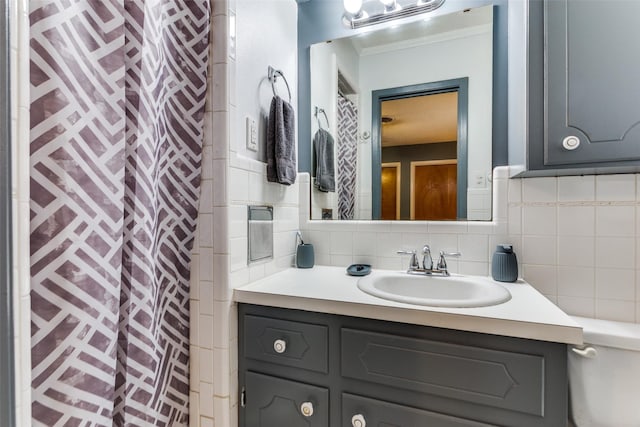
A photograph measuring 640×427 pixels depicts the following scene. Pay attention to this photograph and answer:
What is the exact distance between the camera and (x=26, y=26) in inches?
22.0

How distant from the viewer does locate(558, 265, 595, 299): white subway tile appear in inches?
43.4

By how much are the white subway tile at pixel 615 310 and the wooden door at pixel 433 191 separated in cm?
58

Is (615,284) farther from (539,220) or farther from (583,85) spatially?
(583,85)

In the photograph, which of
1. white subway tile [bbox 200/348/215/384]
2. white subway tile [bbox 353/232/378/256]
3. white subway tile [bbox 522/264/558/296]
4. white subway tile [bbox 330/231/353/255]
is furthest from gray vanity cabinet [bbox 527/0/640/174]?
white subway tile [bbox 200/348/215/384]

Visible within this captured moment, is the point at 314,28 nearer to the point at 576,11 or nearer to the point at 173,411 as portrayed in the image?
the point at 576,11

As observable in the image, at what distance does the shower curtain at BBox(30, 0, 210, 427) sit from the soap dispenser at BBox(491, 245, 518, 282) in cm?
117

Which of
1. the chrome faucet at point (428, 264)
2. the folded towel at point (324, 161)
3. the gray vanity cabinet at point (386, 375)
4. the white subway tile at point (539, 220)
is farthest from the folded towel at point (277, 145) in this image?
the white subway tile at point (539, 220)

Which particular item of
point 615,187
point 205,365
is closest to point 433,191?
point 615,187

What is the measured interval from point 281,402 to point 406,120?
4.11ft

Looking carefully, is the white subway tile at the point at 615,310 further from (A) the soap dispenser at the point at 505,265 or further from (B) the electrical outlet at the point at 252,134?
(B) the electrical outlet at the point at 252,134

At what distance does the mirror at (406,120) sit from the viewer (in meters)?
1.30

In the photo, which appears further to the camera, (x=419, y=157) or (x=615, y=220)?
(x=419, y=157)

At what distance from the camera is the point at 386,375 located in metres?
0.87

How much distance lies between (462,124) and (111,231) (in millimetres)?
1345
